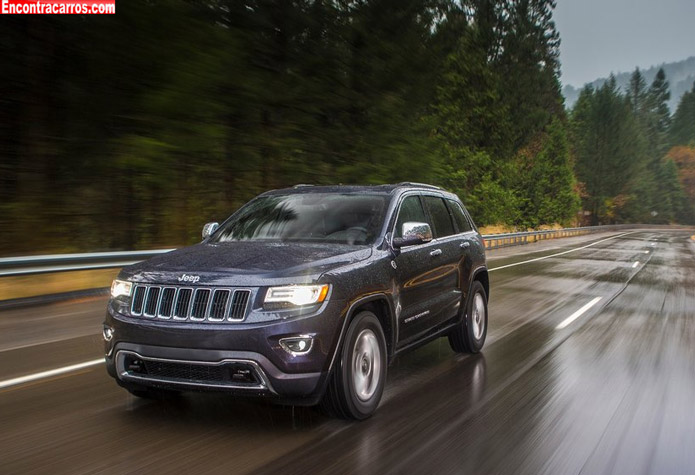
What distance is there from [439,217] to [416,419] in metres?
2.63

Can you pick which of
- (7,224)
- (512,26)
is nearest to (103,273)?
(7,224)

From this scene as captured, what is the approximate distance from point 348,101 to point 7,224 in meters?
10.8

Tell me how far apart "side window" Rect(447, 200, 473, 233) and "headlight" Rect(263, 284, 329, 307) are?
135 inches

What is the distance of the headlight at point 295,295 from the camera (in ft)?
15.2

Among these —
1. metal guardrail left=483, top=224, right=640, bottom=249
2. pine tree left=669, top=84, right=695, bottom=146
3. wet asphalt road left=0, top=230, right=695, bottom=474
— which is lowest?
metal guardrail left=483, top=224, right=640, bottom=249

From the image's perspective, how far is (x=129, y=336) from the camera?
4766 millimetres

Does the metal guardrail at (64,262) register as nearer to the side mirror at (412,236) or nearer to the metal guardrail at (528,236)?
the side mirror at (412,236)

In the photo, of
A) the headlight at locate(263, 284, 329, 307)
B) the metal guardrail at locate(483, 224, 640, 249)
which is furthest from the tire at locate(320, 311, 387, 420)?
the metal guardrail at locate(483, 224, 640, 249)

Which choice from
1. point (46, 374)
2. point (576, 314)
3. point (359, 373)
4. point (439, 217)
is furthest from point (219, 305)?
point (576, 314)

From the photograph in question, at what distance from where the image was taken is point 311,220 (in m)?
6.11

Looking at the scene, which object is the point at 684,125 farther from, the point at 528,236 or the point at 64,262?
the point at 64,262

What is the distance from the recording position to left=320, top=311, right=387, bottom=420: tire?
4.94 metres

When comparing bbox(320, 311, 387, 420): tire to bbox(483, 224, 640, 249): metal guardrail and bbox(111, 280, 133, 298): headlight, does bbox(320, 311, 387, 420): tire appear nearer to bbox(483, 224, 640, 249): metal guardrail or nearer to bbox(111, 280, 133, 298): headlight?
bbox(111, 280, 133, 298): headlight

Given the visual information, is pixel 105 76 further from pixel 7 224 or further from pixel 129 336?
pixel 129 336
